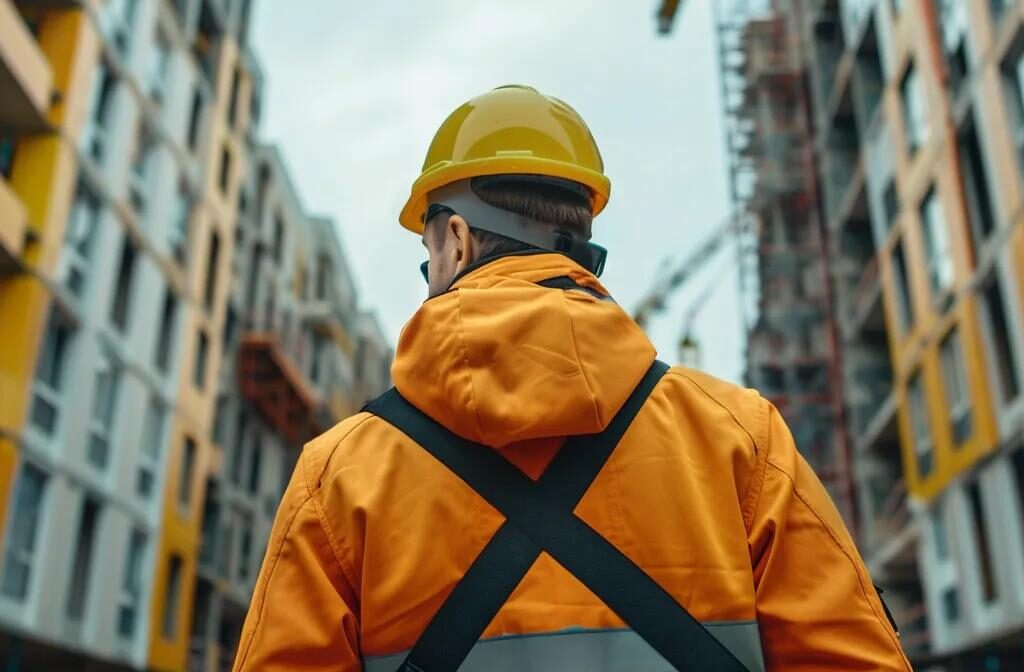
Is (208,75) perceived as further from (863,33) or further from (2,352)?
(863,33)

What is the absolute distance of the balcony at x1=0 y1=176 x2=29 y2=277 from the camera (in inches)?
695

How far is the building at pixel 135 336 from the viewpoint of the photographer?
18938mm

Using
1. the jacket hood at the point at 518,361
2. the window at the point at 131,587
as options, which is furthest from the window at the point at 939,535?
the jacket hood at the point at 518,361

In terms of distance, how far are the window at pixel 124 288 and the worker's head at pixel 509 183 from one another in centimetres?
2291

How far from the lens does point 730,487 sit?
1.85 metres

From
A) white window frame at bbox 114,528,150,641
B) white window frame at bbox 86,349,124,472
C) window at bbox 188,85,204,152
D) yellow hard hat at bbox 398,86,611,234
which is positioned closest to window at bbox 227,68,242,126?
window at bbox 188,85,204,152

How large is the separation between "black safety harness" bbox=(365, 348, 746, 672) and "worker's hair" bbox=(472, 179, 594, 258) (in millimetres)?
449

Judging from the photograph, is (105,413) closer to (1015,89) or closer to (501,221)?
(1015,89)

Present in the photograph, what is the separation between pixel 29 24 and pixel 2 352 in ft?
22.7

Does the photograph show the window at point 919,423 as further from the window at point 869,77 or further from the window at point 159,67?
the window at point 159,67

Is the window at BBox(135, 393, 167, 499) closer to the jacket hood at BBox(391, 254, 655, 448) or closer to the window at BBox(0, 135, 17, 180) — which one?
the window at BBox(0, 135, 17, 180)

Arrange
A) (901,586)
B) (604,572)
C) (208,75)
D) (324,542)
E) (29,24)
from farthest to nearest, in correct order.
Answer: (208,75) → (901,586) → (29,24) → (324,542) → (604,572)

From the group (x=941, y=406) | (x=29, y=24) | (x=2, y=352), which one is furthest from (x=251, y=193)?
(x=941, y=406)

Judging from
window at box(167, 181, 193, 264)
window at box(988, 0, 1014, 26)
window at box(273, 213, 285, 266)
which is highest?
window at box(273, 213, 285, 266)
